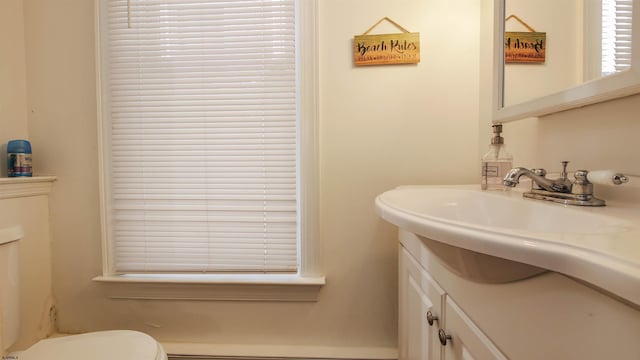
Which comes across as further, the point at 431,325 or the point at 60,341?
the point at 60,341

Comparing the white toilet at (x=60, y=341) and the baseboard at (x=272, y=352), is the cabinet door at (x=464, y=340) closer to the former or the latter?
the baseboard at (x=272, y=352)

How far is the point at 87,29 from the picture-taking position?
4.07 ft

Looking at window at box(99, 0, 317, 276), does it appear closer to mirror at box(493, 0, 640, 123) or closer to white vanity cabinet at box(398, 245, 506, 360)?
white vanity cabinet at box(398, 245, 506, 360)

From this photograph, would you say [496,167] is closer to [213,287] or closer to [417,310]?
[417,310]

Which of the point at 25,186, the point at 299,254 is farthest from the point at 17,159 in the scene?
the point at 299,254

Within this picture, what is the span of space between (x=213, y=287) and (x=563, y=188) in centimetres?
126

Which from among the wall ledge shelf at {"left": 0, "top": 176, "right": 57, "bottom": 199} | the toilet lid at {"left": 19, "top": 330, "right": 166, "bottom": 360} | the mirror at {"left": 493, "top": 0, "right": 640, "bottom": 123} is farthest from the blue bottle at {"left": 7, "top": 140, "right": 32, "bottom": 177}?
the mirror at {"left": 493, "top": 0, "right": 640, "bottom": 123}

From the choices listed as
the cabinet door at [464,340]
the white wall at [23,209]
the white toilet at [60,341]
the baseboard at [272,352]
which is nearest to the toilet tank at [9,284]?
the white toilet at [60,341]

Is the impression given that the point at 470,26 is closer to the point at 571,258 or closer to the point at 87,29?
the point at 571,258

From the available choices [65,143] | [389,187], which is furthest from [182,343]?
[389,187]

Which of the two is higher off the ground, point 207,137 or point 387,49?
point 387,49

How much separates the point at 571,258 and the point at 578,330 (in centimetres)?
9

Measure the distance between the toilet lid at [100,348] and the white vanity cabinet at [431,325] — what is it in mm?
750

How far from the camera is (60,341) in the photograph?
88 centimetres
